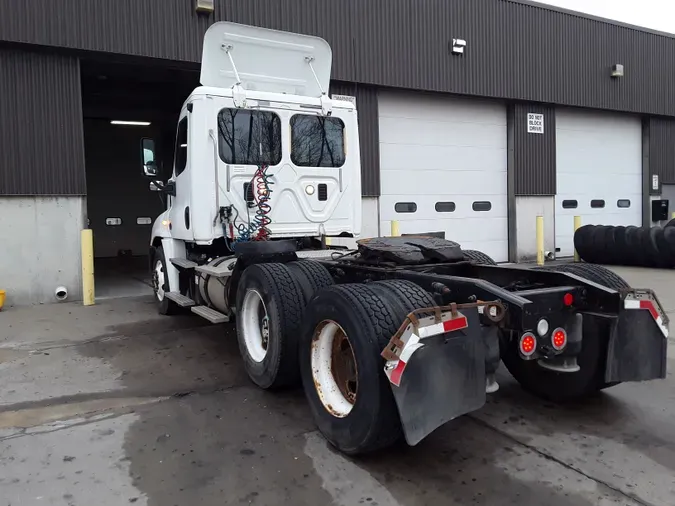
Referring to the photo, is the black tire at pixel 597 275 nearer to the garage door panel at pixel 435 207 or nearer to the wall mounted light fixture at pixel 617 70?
the garage door panel at pixel 435 207

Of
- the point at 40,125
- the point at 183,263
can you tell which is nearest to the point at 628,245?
the point at 183,263

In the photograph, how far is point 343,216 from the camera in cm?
676

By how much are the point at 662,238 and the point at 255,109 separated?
10.5 meters

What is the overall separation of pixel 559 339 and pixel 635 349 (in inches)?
24.3

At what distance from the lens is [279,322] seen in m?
4.23

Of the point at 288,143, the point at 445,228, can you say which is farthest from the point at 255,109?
the point at 445,228

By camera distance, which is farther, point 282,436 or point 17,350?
point 17,350

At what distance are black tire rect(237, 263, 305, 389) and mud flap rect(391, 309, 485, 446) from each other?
53.3 inches

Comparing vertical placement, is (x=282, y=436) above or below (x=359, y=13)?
below

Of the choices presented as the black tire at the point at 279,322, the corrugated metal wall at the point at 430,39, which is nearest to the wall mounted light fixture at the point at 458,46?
the corrugated metal wall at the point at 430,39

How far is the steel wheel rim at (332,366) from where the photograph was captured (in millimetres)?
3639

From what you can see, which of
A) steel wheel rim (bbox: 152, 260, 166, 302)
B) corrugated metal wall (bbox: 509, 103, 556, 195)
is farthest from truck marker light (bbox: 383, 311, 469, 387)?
corrugated metal wall (bbox: 509, 103, 556, 195)

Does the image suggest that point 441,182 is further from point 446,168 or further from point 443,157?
point 443,157

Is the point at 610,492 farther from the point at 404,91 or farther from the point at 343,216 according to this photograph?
the point at 404,91
